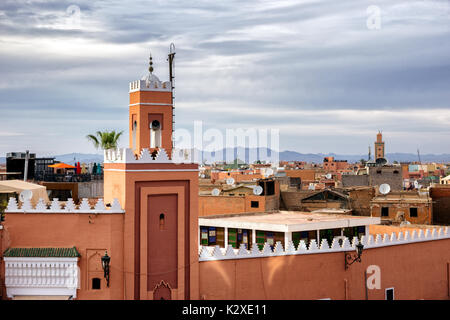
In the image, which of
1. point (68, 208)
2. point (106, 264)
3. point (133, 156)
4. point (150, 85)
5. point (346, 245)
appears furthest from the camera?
point (346, 245)

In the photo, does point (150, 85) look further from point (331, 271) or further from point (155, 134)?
point (331, 271)

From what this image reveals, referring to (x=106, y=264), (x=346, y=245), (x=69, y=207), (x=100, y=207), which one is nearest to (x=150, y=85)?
(x=100, y=207)

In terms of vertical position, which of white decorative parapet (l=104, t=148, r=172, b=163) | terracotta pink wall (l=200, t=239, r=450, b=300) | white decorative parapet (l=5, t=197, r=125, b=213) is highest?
white decorative parapet (l=104, t=148, r=172, b=163)

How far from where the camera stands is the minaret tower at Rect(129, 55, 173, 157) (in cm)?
1620

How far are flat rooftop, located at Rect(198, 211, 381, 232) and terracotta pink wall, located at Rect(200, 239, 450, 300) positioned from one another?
2.56 metres

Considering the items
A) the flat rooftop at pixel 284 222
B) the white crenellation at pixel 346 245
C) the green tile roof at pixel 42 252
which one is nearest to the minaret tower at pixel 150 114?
the green tile roof at pixel 42 252

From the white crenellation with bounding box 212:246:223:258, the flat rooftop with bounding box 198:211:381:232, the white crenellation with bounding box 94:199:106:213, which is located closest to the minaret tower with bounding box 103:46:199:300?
the white crenellation with bounding box 94:199:106:213

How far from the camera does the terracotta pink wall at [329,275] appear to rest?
17009 mm

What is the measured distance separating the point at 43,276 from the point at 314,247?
28.8ft

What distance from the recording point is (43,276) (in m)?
15.1

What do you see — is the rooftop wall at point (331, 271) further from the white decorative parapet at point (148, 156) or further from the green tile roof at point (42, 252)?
the green tile roof at point (42, 252)

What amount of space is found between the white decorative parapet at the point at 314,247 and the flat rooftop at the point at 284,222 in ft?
4.56

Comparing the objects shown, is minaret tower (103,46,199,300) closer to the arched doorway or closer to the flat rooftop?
the arched doorway

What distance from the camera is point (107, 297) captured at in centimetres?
1529
